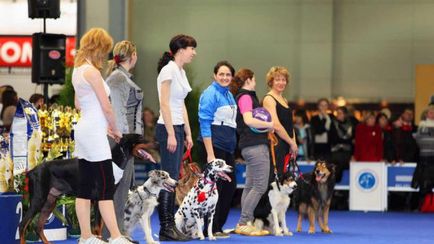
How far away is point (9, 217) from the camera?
851 cm

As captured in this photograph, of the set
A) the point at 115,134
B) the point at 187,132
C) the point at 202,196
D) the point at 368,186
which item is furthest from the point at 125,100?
the point at 368,186

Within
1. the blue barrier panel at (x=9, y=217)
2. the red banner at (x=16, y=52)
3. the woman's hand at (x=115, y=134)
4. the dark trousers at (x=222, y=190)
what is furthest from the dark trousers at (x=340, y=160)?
the red banner at (x=16, y=52)

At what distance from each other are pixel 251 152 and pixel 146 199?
171 centimetres

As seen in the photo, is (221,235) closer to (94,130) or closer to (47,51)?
(94,130)

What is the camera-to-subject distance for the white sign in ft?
51.7

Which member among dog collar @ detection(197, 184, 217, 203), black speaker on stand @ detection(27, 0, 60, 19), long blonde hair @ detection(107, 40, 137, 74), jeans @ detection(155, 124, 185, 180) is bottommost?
dog collar @ detection(197, 184, 217, 203)

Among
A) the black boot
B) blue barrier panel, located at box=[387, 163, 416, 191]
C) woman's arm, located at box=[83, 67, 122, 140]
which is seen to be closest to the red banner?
blue barrier panel, located at box=[387, 163, 416, 191]

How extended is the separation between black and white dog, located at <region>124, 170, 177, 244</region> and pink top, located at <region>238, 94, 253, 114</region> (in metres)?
1.70

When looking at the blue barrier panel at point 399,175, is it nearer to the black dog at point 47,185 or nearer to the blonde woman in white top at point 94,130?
the black dog at point 47,185

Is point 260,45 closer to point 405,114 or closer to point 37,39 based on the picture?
point 405,114

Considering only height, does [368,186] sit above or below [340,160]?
below

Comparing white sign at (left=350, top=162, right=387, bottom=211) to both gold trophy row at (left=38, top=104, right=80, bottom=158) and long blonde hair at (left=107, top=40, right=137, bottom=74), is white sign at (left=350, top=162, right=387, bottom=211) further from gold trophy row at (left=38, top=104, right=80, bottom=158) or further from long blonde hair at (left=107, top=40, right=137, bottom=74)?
long blonde hair at (left=107, top=40, right=137, bottom=74)

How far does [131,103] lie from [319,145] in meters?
7.93

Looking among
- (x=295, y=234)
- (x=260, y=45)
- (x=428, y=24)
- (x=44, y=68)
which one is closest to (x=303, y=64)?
(x=260, y=45)
